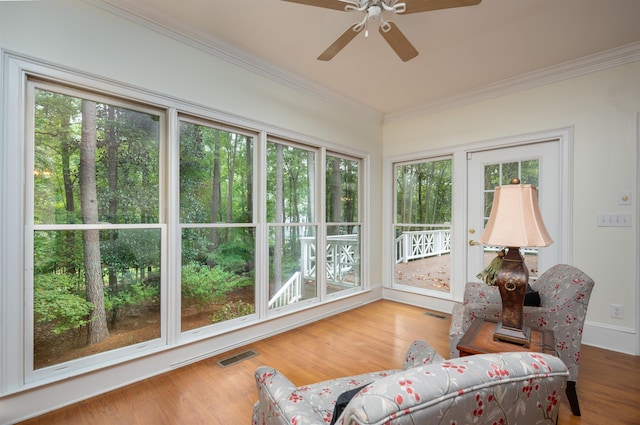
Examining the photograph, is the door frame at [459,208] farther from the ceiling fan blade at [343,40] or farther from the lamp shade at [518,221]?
the ceiling fan blade at [343,40]

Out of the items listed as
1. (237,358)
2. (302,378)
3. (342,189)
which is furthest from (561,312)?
(342,189)

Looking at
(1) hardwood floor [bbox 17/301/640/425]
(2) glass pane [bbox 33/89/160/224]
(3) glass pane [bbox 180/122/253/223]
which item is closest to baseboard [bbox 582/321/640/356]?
(1) hardwood floor [bbox 17/301/640/425]

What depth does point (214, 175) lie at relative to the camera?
8.87 feet

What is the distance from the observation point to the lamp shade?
143cm

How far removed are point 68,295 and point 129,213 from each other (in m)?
0.66

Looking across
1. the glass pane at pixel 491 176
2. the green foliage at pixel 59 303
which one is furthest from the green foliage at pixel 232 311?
Answer: the glass pane at pixel 491 176

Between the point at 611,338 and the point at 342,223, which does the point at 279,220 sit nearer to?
the point at 342,223

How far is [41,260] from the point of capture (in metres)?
1.87

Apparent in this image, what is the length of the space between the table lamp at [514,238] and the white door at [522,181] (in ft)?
6.74

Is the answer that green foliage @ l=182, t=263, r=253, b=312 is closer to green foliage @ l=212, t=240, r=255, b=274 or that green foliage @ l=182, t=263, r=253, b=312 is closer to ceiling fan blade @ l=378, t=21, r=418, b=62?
green foliage @ l=212, t=240, r=255, b=274

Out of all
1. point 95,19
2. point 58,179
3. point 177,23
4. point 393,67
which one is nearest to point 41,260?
point 58,179

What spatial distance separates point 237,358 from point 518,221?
2.35 meters

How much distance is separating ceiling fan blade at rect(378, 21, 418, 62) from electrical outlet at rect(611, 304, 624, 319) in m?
2.97

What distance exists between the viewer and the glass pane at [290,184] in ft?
10.4
